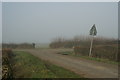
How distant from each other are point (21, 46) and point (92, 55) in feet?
122

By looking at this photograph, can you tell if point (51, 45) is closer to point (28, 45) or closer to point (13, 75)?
point (28, 45)

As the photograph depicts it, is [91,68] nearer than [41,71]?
No

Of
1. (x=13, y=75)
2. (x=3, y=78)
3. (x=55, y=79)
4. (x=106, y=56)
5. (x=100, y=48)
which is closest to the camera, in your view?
(x=55, y=79)

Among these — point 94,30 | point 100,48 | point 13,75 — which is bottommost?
point 13,75

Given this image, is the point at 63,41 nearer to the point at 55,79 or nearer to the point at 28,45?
the point at 28,45

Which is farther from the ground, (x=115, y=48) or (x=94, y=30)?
(x=94, y=30)

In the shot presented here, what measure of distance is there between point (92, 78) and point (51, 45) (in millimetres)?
49359

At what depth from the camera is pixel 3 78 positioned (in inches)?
417

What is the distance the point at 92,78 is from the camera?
10.3 meters

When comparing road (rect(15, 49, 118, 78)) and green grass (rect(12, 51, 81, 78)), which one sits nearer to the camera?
green grass (rect(12, 51, 81, 78))

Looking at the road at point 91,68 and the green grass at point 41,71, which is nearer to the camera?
the green grass at point 41,71

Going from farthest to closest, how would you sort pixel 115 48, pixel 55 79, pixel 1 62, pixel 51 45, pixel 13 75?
pixel 51 45 → pixel 115 48 → pixel 1 62 → pixel 13 75 → pixel 55 79

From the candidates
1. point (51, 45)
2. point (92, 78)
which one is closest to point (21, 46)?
point (51, 45)

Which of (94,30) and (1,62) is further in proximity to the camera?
(94,30)
